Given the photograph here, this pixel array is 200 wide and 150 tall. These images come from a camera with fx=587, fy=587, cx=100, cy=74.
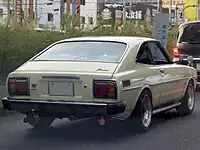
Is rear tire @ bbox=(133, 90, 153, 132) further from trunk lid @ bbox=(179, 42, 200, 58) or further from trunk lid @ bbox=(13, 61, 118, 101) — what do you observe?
trunk lid @ bbox=(179, 42, 200, 58)

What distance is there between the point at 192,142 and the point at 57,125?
2470 millimetres

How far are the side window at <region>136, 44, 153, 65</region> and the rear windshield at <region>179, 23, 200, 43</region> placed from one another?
19.3ft

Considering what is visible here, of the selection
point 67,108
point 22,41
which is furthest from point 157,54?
point 22,41

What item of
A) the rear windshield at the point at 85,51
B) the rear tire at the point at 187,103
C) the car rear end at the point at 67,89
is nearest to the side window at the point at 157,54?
the rear windshield at the point at 85,51

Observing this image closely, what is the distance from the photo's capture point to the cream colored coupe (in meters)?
8.16

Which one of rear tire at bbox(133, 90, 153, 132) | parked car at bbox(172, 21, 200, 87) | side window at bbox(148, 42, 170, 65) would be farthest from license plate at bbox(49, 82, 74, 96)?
parked car at bbox(172, 21, 200, 87)

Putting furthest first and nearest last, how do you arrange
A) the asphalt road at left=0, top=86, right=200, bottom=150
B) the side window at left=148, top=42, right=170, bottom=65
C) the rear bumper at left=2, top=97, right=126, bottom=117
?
the side window at left=148, top=42, right=170, bottom=65, the rear bumper at left=2, top=97, right=126, bottom=117, the asphalt road at left=0, top=86, right=200, bottom=150

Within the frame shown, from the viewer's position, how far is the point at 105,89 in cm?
810

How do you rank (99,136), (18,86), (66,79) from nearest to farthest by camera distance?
1. (66,79)
2. (18,86)
3. (99,136)

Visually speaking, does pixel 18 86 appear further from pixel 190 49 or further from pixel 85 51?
pixel 190 49

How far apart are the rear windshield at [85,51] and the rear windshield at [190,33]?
6.42m

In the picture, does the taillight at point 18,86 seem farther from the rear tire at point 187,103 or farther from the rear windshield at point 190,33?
the rear windshield at point 190,33

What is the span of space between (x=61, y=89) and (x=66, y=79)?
6.3 inches

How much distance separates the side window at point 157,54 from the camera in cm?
982
